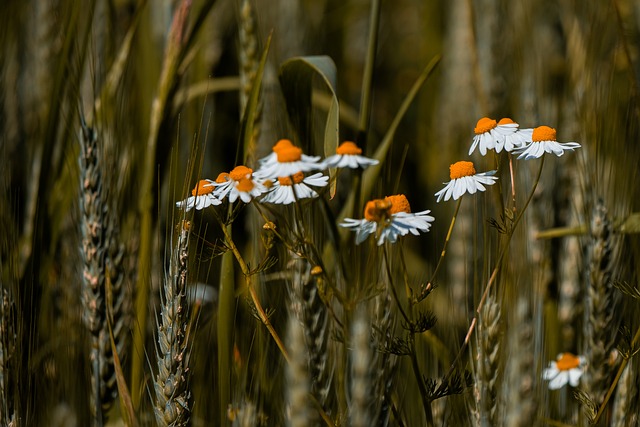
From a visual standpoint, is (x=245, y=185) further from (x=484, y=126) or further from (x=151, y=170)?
(x=151, y=170)

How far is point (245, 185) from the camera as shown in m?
0.74

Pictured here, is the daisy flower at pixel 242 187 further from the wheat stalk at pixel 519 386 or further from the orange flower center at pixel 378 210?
the wheat stalk at pixel 519 386

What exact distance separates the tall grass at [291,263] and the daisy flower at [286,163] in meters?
0.04

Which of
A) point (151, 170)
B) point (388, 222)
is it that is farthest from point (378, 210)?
point (151, 170)

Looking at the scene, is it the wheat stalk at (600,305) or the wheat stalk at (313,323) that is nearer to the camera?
the wheat stalk at (313,323)

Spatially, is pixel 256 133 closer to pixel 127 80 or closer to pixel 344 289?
pixel 127 80

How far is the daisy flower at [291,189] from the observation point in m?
0.75

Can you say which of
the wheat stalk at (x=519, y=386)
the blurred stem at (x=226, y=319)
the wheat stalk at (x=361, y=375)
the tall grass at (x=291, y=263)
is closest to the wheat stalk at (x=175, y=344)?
the tall grass at (x=291, y=263)

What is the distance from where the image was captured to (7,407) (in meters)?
0.84

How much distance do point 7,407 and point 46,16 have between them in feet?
3.35

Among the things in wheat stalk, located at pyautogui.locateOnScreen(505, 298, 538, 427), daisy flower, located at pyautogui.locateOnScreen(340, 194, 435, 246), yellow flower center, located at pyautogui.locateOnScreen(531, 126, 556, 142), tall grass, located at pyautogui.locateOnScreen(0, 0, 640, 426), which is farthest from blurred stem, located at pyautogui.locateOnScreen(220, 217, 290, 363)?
yellow flower center, located at pyautogui.locateOnScreen(531, 126, 556, 142)

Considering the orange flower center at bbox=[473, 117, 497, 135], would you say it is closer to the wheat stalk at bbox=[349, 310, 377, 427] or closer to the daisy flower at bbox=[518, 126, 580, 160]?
the daisy flower at bbox=[518, 126, 580, 160]

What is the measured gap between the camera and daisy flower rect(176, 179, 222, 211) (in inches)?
29.8

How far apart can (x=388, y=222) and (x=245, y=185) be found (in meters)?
0.14
